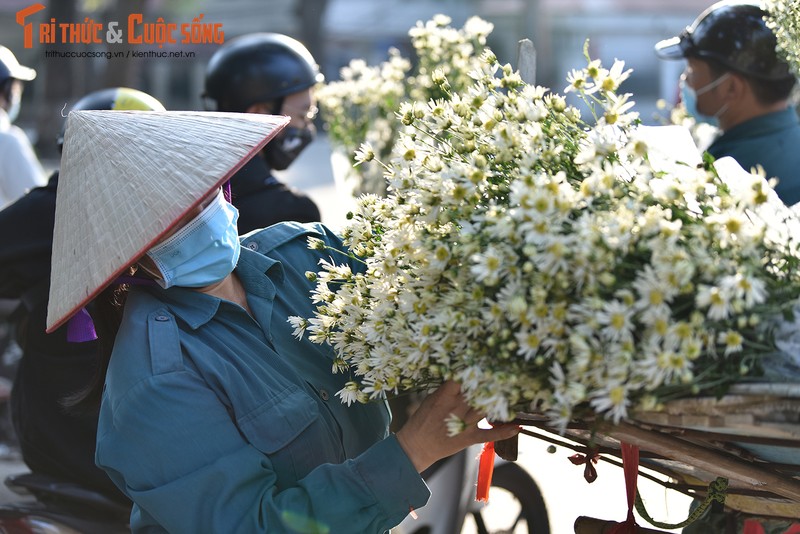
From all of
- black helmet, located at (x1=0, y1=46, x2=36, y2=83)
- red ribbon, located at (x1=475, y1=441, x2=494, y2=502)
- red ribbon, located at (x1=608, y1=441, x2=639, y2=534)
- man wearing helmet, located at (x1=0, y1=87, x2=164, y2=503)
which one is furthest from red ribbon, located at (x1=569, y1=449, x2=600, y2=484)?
black helmet, located at (x1=0, y1=46, x2=36, y2=83)

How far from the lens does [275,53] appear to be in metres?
4.20

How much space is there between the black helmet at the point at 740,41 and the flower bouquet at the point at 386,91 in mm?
822

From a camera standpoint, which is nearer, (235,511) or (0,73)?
(235,511)

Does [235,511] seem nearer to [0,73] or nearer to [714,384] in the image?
[714,384]

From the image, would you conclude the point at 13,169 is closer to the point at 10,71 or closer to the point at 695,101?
the point at 10,71

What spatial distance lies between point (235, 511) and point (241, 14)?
3333cm

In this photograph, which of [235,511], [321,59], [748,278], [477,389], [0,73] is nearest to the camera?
[748,278]

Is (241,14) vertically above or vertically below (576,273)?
below

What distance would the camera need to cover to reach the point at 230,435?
1.94m

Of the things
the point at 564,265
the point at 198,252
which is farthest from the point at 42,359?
the point at 564,265

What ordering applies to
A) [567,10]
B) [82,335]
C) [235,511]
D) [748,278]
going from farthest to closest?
[567,10]
[82,335]
[235,511]
[748,278]

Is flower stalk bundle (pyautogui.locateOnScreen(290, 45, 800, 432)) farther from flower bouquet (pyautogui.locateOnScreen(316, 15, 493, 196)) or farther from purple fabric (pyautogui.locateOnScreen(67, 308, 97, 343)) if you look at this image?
flower bouquet (pyautogui.locateOnScreen(316, 15, 493, 196))

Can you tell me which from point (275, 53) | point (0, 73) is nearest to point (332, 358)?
point (275, 53)

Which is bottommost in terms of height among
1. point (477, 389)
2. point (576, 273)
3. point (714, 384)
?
point (477, 389)
